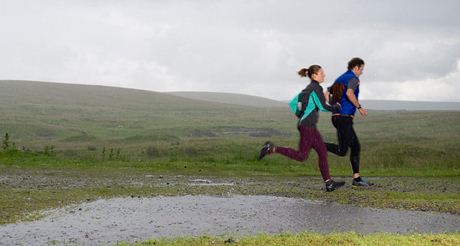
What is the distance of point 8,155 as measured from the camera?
26.1 metres

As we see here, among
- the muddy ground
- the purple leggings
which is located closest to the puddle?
the muddy ground

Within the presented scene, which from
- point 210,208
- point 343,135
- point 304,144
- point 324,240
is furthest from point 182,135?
point 324,240

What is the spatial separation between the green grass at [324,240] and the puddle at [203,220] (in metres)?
0.76

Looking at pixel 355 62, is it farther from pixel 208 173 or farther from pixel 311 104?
pixel 208 173

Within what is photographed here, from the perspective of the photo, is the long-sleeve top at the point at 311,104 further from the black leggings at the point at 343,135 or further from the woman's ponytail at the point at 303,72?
the black leggings at the point at 343,135

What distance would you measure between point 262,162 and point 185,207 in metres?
14.4

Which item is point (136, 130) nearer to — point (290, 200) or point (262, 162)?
point (262, 162)

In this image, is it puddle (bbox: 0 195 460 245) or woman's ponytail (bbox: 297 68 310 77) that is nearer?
puddle (bbox: 0 195 460 245)

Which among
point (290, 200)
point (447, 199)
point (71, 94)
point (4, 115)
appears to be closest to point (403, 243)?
point (290, 200)

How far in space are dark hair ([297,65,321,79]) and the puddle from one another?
2922 mm

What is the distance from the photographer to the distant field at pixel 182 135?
25094 millimetres

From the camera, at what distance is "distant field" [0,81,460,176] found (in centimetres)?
2509

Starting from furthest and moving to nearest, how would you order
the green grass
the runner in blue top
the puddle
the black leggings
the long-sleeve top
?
the black leggings → the runner in blue top → the long-sleeve top → the puddle → the green grass

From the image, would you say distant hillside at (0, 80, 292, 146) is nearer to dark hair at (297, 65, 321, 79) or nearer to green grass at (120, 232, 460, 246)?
dark hair at (297, 65, 321, 79)
